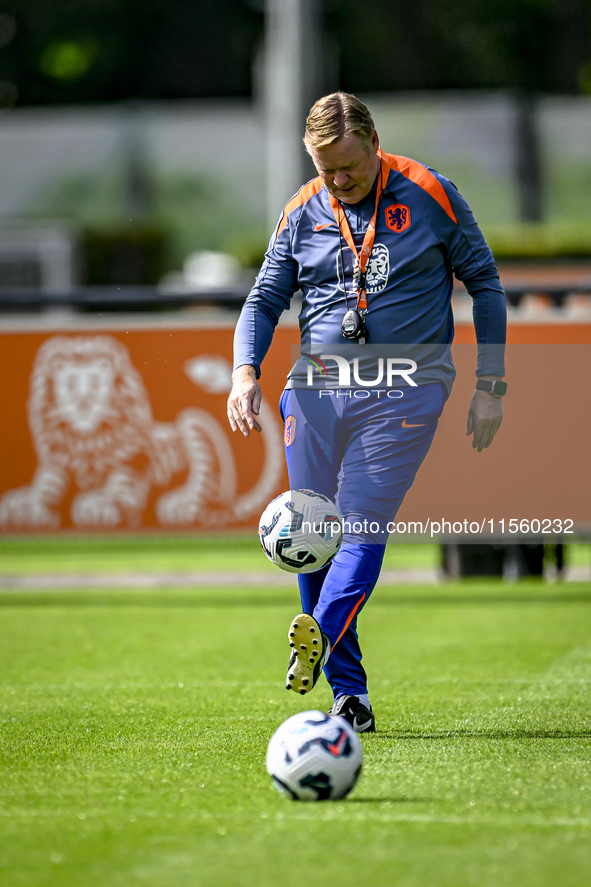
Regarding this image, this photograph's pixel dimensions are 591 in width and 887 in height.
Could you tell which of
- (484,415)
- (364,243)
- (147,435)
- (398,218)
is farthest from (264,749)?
(147,435)

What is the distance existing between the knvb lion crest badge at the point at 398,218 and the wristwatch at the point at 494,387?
24.1 inches

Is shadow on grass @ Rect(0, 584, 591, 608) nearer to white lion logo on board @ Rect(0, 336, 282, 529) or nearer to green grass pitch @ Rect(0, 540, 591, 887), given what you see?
green grass pitch @ Rect(0, 540, 591, 887)

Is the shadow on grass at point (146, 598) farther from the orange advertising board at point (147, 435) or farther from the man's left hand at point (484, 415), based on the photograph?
the man's left hand at point (484, 415)

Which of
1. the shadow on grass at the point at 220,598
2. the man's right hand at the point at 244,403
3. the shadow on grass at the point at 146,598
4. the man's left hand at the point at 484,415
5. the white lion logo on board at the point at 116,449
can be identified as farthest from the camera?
the white lion logo on board at the point at 116,449

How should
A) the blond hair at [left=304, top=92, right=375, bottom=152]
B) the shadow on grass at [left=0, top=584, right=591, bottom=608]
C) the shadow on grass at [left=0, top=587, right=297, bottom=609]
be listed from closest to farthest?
1. the blond hair at [left=304, top=92, right=375, bottom=152]
2. the shadow on grass at [left=0, top=584, right=591, bottom=608]
3. the shadow on grass at [left=0, top=587, right=297, bottom=609]

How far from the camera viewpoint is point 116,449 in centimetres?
957

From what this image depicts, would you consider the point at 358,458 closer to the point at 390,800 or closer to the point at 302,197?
the point at 302,197

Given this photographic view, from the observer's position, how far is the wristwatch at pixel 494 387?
468 cm

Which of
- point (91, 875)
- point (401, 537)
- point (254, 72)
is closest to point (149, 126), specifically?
point (254, 72)

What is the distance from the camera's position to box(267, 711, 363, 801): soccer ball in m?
3.56

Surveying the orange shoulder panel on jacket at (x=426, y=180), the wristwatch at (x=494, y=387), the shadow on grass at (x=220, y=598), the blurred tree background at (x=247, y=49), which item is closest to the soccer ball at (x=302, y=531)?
the wristwatch at (x=494, y=387)

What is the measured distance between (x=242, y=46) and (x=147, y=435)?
32327 millimetres

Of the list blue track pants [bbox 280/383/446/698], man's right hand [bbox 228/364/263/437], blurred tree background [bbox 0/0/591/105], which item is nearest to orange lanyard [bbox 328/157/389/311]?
blue track pants [bbox 280/383/446/698]

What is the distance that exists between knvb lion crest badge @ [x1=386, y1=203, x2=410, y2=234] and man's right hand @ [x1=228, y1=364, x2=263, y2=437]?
28.3 inches
